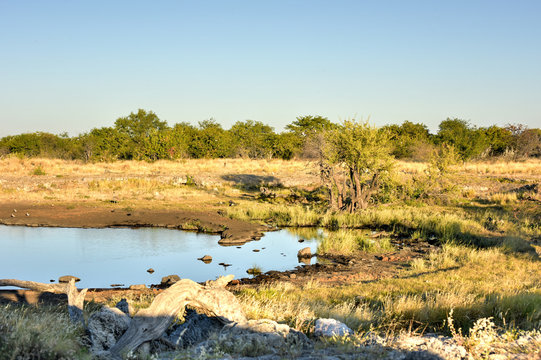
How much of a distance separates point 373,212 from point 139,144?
41.0m

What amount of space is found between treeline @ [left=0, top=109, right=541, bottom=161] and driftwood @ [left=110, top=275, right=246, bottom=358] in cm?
4651

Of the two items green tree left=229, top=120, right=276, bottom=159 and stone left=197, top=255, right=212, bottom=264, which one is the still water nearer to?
stone left=197, top=255, right=212, bottom=264

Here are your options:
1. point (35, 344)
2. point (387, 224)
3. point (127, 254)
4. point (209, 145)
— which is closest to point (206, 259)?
point (127, 254)

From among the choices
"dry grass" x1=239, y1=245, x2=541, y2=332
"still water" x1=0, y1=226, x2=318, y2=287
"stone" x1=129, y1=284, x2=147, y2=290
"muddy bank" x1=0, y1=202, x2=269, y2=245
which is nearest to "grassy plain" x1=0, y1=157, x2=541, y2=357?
"dry grass" x1=239, y1=245, x2=541, y2=332

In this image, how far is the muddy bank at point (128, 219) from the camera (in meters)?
19.4

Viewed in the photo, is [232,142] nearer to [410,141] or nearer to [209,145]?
[209,145]

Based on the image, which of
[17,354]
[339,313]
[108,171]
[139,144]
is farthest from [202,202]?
[139,144]

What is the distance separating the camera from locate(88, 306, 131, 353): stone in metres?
5.23

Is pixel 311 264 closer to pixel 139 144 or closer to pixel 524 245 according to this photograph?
pixel 524 245

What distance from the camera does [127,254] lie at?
15.8 m

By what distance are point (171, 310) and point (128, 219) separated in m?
16.9

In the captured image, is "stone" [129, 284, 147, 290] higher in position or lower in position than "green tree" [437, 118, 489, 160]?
lower

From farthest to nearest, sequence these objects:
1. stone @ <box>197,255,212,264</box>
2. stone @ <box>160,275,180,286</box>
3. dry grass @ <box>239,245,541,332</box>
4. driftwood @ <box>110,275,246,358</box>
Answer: stone @ <box>197,255,212,264</box> < stone @ <box>160,275,180,286</box> < dry grass @ <box>239,245,541,332</box> < driftwood @ <box>110,275,246,358</box>

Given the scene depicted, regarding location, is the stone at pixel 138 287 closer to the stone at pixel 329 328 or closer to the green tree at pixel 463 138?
the stone at pixel 329 328
